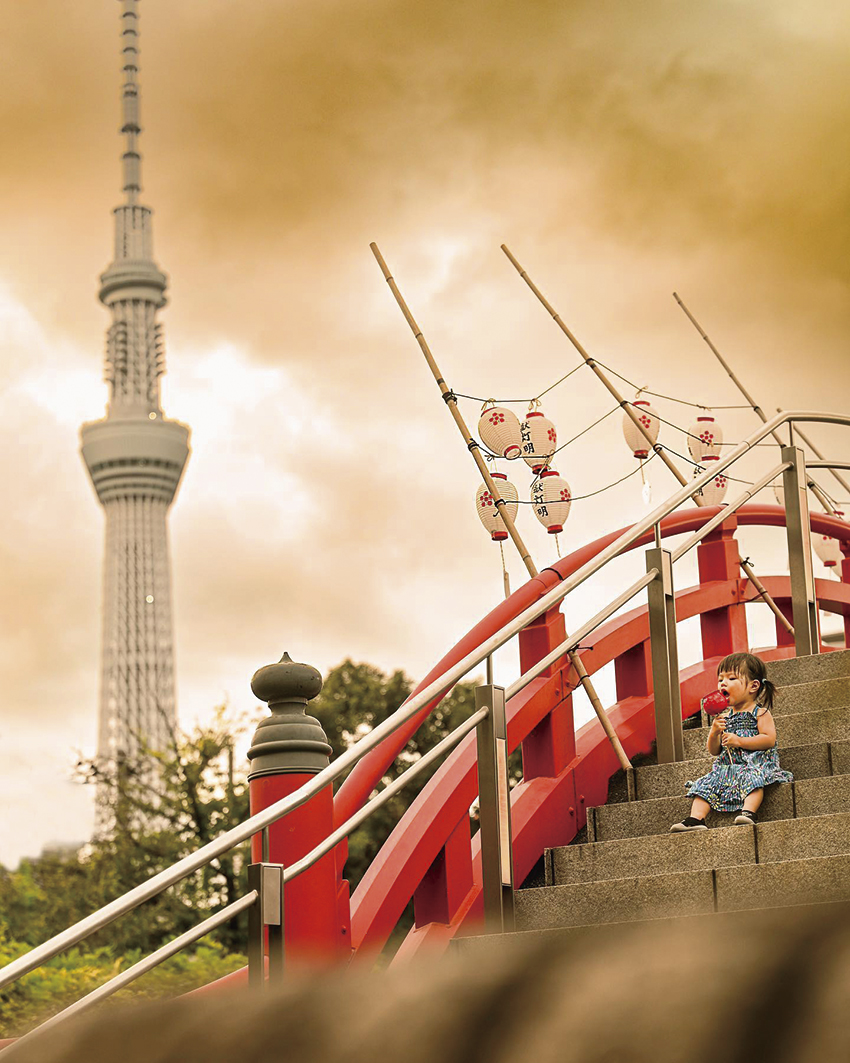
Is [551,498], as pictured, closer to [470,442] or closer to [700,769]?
[470,442]

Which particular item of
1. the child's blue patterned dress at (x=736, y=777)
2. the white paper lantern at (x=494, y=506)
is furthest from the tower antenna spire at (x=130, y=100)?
the child's blue patterned dress at (x=736, y=777)

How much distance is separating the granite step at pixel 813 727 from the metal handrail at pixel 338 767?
78 cm

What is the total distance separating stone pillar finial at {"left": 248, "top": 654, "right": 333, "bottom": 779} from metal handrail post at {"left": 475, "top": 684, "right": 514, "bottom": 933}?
1.60 feet

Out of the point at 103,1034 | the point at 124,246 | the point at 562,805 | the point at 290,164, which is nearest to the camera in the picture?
the point at 103,1034

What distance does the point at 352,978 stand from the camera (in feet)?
4.09

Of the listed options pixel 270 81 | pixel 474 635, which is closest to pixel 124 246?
pixel 270 81

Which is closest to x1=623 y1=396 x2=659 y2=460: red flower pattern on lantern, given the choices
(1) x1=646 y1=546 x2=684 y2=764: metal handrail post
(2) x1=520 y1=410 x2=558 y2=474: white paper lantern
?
(2) x1=520 y1=410 x2=558 y2=474: white paper lantern

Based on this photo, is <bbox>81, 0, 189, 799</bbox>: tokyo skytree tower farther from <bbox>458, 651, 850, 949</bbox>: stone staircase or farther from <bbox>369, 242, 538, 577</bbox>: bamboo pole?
<bbox>458, 651, 850, 949</bbox>: stone staircase

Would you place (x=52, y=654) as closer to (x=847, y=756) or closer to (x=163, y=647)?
(x=163, y=647)

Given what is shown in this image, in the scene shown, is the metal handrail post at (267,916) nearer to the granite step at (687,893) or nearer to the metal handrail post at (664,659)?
the granite step at (687,893)

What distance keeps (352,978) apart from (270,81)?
50.0m

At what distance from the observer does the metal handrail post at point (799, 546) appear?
6.34 m

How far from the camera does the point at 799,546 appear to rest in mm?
6371

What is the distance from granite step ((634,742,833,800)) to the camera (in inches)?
187
